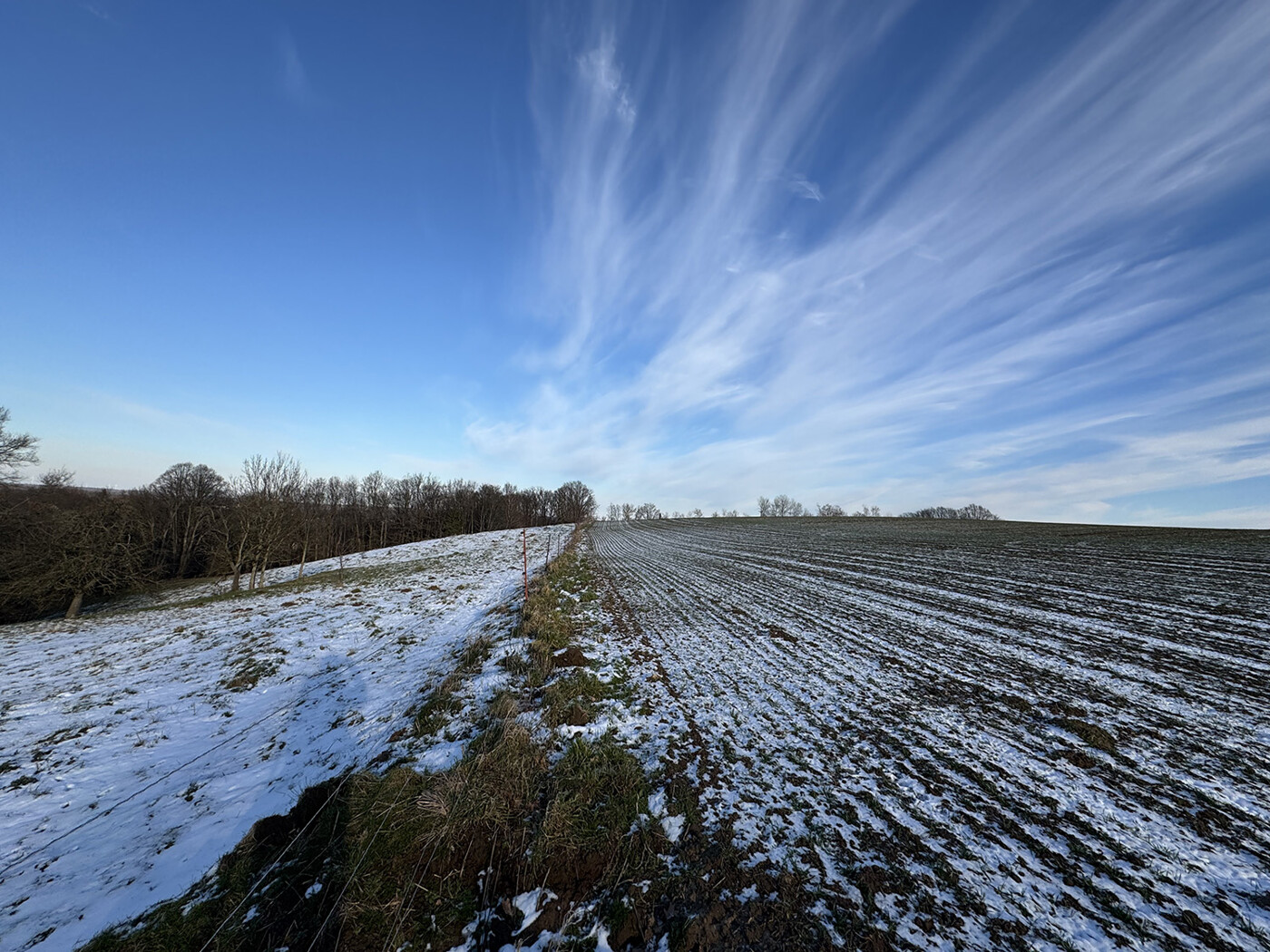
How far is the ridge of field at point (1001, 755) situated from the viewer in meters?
3.50

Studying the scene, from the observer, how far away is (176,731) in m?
9.06

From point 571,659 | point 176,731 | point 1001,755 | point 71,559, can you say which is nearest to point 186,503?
point 71,559

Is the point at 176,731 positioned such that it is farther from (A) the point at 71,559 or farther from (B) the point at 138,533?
(B) the point at 138,533

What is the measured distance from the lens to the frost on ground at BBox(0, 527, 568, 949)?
525 cm

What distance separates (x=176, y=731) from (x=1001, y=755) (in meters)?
15.0

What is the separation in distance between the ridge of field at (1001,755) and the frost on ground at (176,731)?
4767mm

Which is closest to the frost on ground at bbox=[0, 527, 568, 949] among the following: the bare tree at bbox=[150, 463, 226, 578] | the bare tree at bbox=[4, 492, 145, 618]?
the bare tree at bbox=[4, 492, 145, 618]

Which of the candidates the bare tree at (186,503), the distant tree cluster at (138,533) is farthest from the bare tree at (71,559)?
the bare tree at (186,503)

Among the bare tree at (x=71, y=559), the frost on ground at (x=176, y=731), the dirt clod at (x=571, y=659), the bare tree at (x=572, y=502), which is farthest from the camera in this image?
the bare tree at (x=572, y=502)

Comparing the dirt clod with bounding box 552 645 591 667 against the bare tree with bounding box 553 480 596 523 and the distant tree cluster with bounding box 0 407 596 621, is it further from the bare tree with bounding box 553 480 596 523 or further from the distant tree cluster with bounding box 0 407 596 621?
the bare tree with bounding box 553 480 596 523

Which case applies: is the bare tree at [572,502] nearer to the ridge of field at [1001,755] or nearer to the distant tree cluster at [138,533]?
the distant tree cluster at [138,533]

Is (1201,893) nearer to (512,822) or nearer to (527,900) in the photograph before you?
(527,900)

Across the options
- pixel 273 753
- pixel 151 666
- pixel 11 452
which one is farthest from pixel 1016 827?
pixel 11 452

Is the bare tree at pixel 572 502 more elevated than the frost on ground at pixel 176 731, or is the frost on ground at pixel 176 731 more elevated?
the bare tree at pixel 572 502
